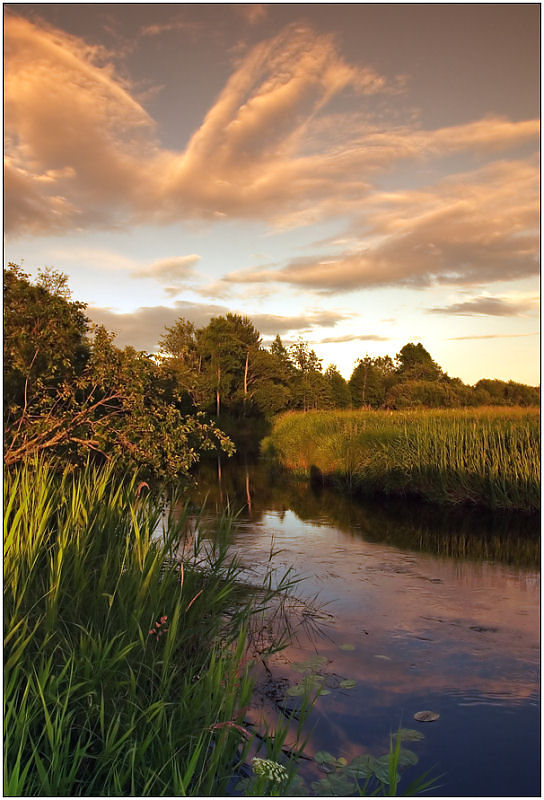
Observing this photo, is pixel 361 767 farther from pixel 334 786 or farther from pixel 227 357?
pixel 227 357

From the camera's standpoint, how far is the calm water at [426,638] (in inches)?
143

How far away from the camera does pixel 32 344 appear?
24.7ft

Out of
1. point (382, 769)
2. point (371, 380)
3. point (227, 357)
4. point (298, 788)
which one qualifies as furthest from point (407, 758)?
point (371, 380)

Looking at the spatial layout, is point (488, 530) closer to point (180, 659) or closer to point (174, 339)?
point (180, 659)

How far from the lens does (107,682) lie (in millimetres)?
2805

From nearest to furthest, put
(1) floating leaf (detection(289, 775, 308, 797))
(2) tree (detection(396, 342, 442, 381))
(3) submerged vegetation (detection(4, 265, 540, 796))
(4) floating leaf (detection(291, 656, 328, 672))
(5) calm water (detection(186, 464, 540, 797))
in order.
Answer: (3) submerged vegetation (detection(4, 265, 540, 796)) < (1) floating leaf (detection(289, 775, 308, 797)) < (5) calm water (detection(186, 464, 540, 797)) < (4) floating leaf (detection(291, 656, 328, 672)) < (2) tree (detection(396, 342, 442, 381))

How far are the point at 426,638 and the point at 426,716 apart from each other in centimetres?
143

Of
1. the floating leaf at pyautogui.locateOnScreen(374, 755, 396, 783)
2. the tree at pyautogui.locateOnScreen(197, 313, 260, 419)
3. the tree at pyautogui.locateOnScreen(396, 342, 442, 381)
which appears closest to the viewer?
the floating leaf at pyautogui.locateOnScreen(374, 755, 396, 783)

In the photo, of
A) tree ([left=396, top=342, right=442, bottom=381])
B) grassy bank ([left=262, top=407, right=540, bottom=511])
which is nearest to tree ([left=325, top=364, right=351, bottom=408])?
tree ([left=396, top=342, right=442, bottom=381])

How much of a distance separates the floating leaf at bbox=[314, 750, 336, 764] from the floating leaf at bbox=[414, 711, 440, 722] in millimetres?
845

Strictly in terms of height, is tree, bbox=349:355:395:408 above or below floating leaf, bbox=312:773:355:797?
above

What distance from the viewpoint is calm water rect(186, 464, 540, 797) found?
143 inches

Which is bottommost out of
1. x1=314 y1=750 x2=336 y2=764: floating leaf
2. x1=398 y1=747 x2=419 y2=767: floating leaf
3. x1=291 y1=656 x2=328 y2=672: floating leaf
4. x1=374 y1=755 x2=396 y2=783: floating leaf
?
x1=398 y1=747 x2=419 y2=767: floating leaf

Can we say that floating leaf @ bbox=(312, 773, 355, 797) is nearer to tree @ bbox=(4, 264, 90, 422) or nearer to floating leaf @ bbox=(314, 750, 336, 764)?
floating leaf @ bbox=(314, 750, 336, 764)
